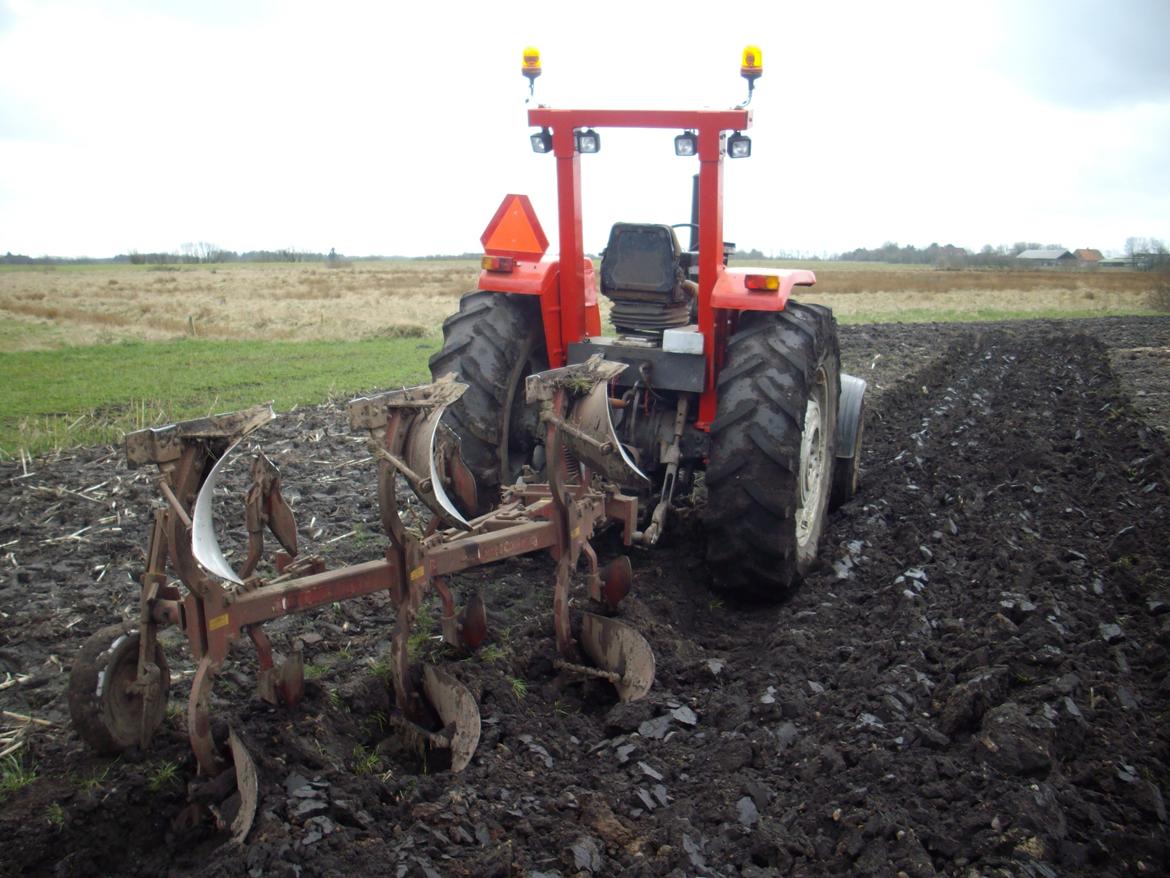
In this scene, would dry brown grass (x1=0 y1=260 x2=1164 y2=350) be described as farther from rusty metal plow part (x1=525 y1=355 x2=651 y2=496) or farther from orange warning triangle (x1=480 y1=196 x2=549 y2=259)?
rusty metal plow part (x1=525 y1=355 x2=651 y2=496)

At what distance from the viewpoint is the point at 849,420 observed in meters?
6.21

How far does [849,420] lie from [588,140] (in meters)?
2.47

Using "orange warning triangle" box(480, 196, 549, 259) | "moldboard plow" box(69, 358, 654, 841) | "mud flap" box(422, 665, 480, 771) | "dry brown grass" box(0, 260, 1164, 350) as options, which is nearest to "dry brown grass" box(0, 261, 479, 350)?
"dry brown grass" box(0, 260, 1164, 350)

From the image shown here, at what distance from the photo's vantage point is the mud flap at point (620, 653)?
4.02 m

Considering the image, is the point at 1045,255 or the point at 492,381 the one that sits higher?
the point at 492,381

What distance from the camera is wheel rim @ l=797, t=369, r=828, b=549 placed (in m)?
5.31

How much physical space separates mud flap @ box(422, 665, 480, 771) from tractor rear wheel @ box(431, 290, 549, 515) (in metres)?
1.60

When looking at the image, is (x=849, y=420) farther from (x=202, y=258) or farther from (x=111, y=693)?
(x=202, y=258)

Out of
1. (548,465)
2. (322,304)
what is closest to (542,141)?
(548,465)

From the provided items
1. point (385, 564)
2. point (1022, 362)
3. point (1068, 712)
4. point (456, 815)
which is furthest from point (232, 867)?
point (1022, 362)

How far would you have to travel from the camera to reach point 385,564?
140 inches

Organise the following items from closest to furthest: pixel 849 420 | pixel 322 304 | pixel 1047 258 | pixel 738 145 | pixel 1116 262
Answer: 1. pixel 738 145
2. pixel 849 420
3. pixel 322 304
4. pixel 1116 262
5. pixel 1047 258

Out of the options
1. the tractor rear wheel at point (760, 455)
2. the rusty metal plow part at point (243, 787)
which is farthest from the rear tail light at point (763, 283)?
the rusty metal plow part at point (243, 787)

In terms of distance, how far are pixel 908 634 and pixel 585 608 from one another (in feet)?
4.78
